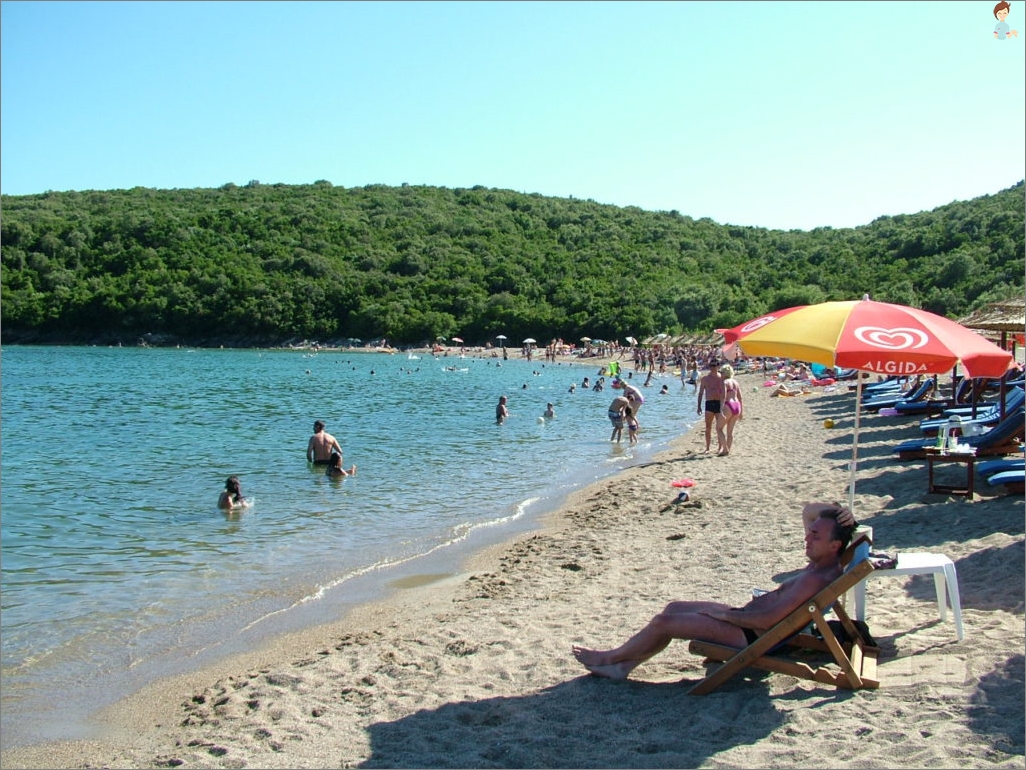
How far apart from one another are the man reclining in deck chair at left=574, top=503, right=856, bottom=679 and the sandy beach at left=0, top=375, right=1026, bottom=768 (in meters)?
0.14

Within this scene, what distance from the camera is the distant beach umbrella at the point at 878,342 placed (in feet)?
14.5

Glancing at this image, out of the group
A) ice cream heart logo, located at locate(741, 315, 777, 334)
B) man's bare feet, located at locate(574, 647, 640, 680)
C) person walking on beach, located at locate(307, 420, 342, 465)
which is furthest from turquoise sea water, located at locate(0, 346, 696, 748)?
ice cream heart logo, located at locate(741, 315, 777, 334)

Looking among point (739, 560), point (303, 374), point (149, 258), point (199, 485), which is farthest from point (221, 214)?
point (739, 560)

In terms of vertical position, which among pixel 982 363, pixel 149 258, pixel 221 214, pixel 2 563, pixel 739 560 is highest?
pixel 221 214

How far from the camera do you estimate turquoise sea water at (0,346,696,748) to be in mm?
6473

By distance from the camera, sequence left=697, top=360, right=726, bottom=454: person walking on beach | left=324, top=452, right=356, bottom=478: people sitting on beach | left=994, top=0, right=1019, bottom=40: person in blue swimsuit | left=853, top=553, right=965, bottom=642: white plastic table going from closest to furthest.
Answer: left=994, top=0, right=1019, bottom=40: person in blue swimsuit → left=853, top=553, right=965, bottom=642: white plastic table → left=697, top=360, right=726, bottom=454: person walking on beach → left=324, top=452, right=356, bottom=478: people sitting on beach

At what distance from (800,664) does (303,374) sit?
167 ft

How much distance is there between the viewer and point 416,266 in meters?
103

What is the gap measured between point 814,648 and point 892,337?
66.0 inches

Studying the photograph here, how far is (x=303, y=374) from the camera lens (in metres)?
52.9

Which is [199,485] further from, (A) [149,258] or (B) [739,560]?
(A) [149,258]

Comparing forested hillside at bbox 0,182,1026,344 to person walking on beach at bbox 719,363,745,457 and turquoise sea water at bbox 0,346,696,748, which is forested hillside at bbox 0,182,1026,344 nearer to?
turquoise sea water at bbox 0,346,696,748

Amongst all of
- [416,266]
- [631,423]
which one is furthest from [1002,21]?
[416,266]

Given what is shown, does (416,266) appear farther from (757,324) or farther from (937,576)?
(937,576)
